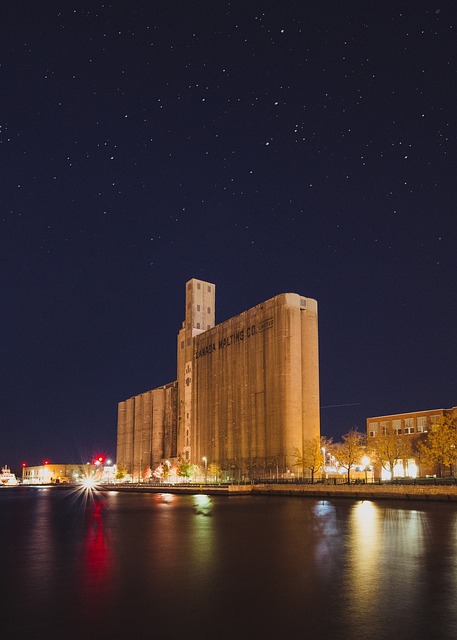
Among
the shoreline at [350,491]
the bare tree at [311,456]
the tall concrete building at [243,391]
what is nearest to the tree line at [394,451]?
the bare tree at [311,456]

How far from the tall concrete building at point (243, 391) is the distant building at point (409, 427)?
1378cm

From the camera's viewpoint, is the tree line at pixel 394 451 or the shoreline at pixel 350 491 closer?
the shoreline at pixel 350 491

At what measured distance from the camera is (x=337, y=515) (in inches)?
1475

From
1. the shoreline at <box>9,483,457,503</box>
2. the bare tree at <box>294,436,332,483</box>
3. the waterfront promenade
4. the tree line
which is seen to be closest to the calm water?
the shoreline at <box>9,483,457,503</box>

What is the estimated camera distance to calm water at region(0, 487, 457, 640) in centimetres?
1131

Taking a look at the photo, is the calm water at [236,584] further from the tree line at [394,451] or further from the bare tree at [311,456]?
the bare tree at [311,456]

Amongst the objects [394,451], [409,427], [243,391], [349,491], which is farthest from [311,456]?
[349,491]

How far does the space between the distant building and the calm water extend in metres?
73.7

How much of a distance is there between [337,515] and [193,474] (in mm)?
89978

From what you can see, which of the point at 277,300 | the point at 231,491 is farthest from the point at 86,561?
the point at 277,300

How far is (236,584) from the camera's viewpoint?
15.2 m

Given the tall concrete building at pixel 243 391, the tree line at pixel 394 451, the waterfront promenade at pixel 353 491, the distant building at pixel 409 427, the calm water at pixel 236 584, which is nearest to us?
the calm water at pixel 236 584

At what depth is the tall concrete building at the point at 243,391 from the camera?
10069 cm

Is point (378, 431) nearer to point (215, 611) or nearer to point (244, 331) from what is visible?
point (244, 331)
